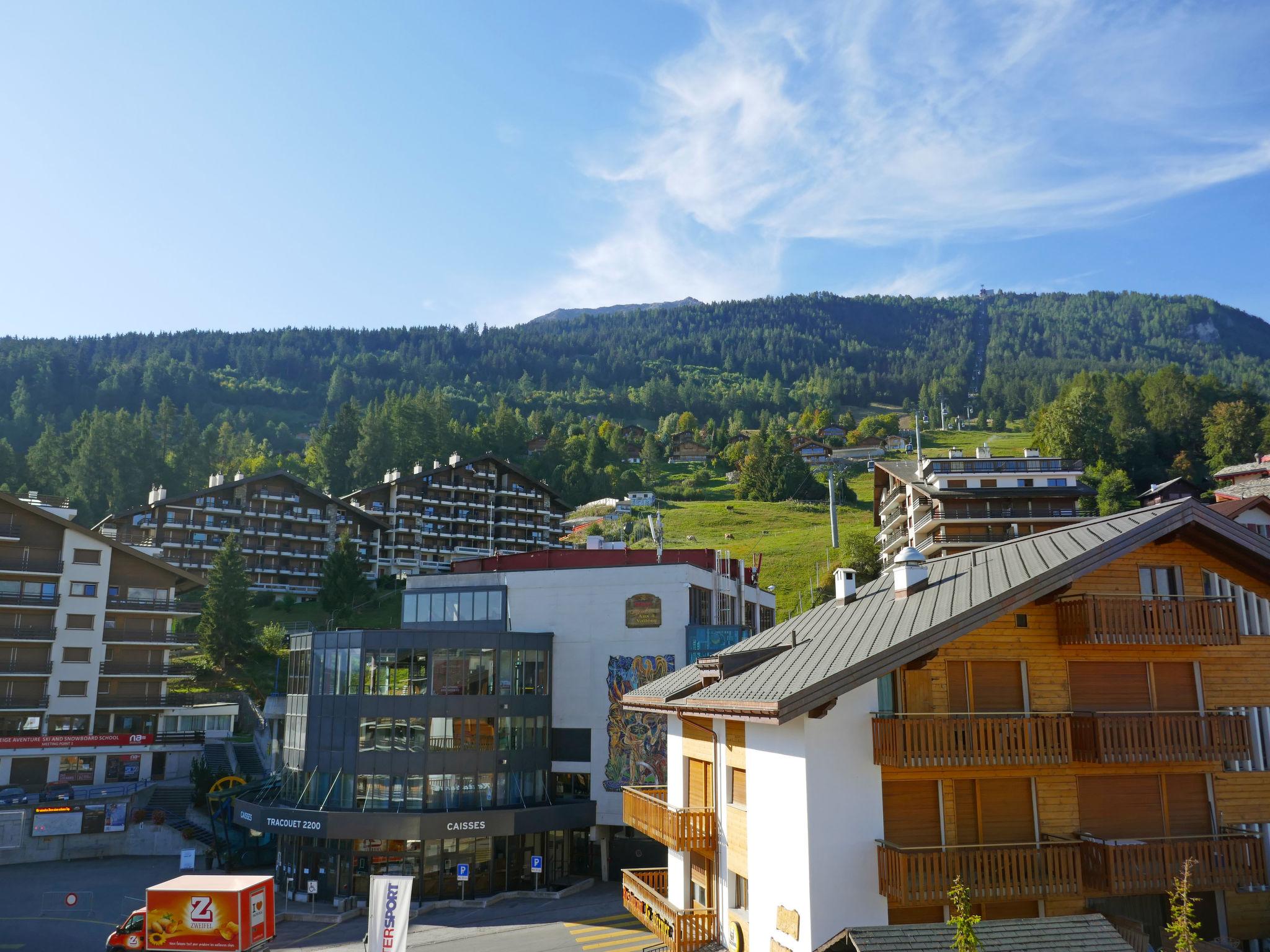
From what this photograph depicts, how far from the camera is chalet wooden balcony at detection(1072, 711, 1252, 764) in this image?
61.1 feet

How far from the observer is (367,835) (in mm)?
44719

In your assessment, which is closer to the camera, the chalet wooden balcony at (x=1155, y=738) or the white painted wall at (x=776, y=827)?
the white painted wall at (x=776, y=827)

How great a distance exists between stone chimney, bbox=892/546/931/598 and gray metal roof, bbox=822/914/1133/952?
7960 mm

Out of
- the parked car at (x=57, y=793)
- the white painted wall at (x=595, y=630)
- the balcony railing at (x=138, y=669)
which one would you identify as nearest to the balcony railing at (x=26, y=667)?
the balcony railing at (x=138, y=669)

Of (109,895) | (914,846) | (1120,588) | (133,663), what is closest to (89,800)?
(109,895)

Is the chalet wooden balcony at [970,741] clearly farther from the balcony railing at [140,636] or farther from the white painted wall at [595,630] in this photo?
the balcony railing at [140,636]

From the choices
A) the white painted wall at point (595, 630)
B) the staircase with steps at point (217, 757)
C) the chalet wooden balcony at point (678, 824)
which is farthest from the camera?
the staircase with steps at point (217, 757)

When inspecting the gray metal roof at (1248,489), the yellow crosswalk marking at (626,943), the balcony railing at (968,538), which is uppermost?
the gray metal roof at (1248,489)

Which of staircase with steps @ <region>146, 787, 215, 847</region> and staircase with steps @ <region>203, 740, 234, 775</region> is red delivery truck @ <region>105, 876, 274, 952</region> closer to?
staircase with steps @ <region>146, 787, 215, 847</region>

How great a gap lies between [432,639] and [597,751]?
11.2 m

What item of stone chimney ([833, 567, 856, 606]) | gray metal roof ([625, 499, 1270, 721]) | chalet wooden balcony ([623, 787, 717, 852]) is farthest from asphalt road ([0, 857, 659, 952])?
gray metal roof ([625, 499, 1270, 721])

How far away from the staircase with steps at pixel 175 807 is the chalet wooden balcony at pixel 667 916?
1576 inches

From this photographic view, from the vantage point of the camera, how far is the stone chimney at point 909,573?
22641mm

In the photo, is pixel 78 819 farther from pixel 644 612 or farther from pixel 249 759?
pixel 644 612
